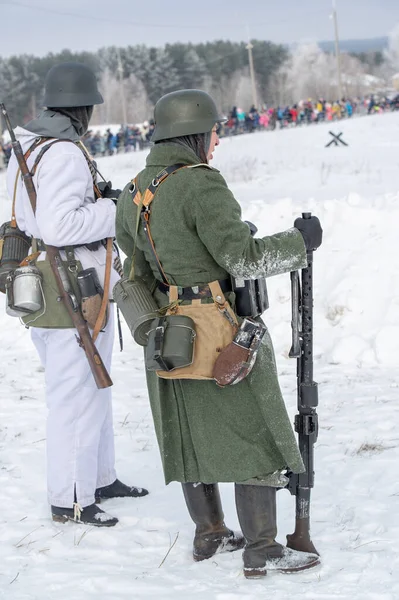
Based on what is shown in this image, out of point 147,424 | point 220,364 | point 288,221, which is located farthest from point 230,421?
point 288,221

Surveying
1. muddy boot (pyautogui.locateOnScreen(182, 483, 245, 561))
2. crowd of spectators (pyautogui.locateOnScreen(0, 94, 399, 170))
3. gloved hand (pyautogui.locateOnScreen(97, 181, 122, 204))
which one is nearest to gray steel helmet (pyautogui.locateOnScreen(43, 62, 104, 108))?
gloved hand (pyautogui.locateOnScreen(97, 181, 122, 204))

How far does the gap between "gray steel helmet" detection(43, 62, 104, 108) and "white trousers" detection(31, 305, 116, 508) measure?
39.5 inches

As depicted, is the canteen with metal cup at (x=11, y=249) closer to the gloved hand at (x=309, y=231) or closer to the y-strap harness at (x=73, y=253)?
the y-strap harness at (x=73, y=253)

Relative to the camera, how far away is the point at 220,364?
315 cm

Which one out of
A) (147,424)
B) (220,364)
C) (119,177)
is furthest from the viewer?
(119,177)

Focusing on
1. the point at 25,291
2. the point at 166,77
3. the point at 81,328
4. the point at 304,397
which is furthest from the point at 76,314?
the point at 166,77

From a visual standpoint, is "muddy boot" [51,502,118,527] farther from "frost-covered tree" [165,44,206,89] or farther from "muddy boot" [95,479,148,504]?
"frost-covered tree" [165,44,206,89]

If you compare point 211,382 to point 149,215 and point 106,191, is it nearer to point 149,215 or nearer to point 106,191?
point 149,215

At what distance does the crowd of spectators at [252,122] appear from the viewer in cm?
3447

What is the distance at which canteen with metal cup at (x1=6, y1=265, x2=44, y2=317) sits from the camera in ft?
12.7

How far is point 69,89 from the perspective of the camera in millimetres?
3914

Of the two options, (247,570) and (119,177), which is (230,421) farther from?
(119,177)

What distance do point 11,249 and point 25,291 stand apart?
341 millimetres

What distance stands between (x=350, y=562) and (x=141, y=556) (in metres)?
0.91
